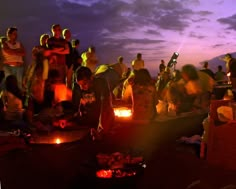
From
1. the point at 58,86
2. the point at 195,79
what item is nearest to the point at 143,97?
the point at 195,79

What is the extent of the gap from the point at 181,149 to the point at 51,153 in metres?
2.33

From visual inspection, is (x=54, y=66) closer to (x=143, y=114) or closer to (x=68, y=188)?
(x=143, y=114)

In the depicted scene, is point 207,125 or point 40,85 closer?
point 207,125

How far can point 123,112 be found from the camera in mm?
8750

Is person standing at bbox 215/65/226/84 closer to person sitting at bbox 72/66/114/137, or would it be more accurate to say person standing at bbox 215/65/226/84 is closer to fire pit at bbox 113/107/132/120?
fire pit at bbox 113/107/132/120

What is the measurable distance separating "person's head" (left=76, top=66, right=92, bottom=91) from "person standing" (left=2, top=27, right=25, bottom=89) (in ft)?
16.7

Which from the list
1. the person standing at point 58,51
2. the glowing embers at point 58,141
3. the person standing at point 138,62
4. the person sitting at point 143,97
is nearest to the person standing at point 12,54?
the person standing at point 58,51

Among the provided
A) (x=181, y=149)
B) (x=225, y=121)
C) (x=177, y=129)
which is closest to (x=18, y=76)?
(x=177, y=129)

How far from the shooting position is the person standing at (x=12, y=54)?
32.4 feet

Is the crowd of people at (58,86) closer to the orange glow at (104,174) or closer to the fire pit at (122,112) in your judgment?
the fire pit at (122,112)

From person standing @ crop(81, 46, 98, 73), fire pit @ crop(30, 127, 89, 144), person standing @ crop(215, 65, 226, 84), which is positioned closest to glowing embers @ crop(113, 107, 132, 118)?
fire pit @ crop(30, 127, 89, 144)

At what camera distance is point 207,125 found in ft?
20.8

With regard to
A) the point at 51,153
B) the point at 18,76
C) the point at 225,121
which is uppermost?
the point at 18,76

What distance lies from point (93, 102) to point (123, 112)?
3258mm
